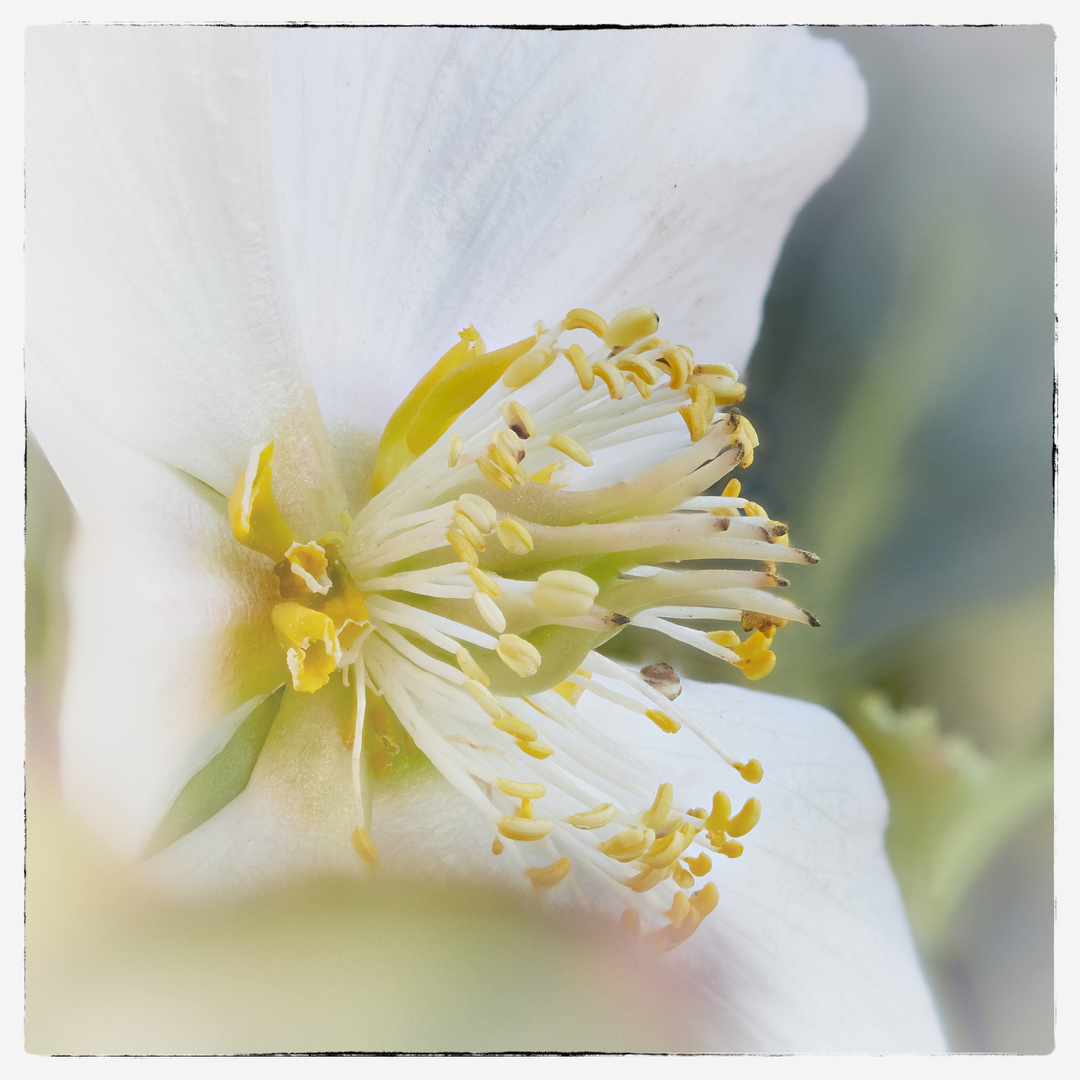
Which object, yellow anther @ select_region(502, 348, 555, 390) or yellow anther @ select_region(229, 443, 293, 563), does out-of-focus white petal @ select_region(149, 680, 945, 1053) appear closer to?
yellow anther @ select_region(229, 443, 293, 563)

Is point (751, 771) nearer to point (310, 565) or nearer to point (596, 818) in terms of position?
point (596, 818)

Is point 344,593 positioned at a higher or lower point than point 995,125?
lower

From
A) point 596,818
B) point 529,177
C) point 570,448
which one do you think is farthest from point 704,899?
point 529,177

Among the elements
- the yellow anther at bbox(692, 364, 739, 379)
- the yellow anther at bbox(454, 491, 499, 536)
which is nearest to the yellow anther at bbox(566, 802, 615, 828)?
the yellow anther at bbox(454, 491, 499, 536)

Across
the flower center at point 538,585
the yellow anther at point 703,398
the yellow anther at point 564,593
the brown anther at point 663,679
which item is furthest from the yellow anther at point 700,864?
the yellow anther at point 703,398

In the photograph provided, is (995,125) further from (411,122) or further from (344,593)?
(344,593)

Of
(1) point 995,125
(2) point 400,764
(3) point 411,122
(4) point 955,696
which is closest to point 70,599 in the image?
(2) point 400,764
